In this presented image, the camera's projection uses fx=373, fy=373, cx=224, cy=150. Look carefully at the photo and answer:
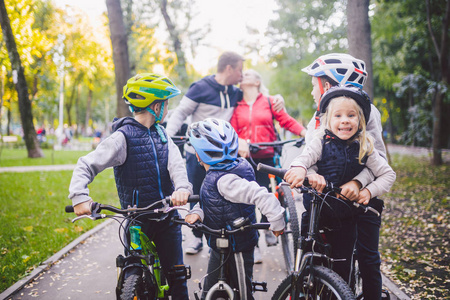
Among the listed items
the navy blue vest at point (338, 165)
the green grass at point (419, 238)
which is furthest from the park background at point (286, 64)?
the navy blue vest at point (338, 165)

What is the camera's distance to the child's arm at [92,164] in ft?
8.16

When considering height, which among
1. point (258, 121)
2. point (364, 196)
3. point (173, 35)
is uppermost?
point (173, 35)

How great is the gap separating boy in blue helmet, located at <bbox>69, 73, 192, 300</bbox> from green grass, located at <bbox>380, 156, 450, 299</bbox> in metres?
2.72

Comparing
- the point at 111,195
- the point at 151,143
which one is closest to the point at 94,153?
the point at 151,143

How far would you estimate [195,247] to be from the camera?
209 inches

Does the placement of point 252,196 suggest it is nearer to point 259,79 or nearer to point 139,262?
point 139,262

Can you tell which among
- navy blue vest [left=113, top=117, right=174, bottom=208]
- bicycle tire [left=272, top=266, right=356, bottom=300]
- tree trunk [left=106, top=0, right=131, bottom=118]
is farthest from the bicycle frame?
tree trunk [left=106, top=0, right=131, bottom=118]

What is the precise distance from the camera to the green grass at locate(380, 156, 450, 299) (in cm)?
427

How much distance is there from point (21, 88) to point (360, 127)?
19158 millimetres

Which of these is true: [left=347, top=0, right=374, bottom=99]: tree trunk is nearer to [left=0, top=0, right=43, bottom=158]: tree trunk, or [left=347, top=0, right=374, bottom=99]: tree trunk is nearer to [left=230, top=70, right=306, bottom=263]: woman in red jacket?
[left=230, top=70, right=306, bottom=263]: woman in red jacket

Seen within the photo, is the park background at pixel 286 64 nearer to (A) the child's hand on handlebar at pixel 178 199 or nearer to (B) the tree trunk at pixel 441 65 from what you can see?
(B) the tree trunk at pixel 441 65

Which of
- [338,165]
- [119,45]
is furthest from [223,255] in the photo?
[119,45]

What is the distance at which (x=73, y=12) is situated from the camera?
27906mm

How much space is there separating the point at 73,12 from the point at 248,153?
2816cm
